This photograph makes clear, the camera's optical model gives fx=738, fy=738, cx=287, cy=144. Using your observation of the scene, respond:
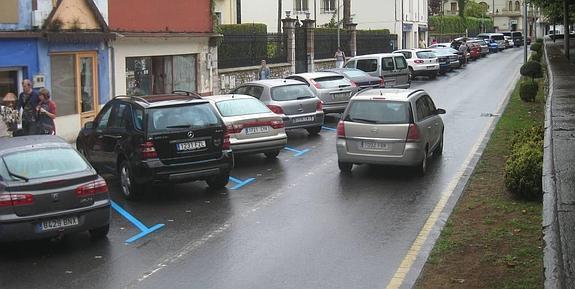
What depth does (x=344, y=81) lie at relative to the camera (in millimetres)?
22797

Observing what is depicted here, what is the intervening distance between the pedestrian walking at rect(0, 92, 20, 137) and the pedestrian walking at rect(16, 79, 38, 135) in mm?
1253

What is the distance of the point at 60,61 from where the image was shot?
19.0 m

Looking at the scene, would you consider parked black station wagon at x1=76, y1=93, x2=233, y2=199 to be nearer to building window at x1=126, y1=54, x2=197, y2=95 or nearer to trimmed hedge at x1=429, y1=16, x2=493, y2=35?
building window at x1=126, y1=54, x2=197, y2=95

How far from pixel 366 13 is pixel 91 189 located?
6203 centimetres

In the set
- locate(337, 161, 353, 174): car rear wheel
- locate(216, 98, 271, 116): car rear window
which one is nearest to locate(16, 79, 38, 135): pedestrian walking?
locate(216, 98, 271, 116): car rear window

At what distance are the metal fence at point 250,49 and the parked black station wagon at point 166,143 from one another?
15.9 metres

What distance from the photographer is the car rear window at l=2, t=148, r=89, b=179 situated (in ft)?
29.9

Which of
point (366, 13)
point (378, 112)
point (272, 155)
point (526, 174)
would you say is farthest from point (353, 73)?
point (366, 13)

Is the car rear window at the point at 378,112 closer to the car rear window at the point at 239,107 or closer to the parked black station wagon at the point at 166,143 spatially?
the car rear window at the point at 239,107

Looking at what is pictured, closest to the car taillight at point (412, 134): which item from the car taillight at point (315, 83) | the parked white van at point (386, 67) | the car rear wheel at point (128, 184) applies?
the car rear wheel at point (128, 184)

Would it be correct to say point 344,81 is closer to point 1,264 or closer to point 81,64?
point 81,64

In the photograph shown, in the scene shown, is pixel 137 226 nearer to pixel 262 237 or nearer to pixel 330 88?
pixel 262 237

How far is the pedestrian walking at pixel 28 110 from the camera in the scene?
14836 mm

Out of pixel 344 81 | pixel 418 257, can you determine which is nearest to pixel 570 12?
pixel 344 81
